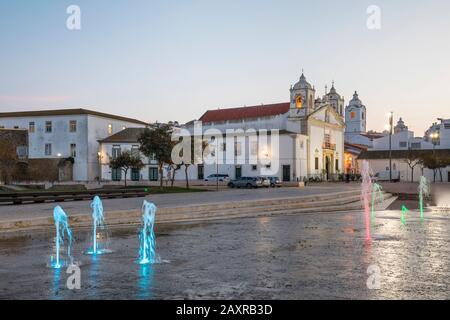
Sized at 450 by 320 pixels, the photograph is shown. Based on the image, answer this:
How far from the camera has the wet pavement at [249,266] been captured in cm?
639

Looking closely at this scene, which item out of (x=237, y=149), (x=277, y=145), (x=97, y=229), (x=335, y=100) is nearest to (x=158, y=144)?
(x=97, y=229)

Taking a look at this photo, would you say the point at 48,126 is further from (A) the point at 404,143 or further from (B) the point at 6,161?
(A) the point at 404,143

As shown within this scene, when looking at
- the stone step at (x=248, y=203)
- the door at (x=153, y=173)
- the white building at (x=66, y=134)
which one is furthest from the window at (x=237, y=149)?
the stone step at (x=248, y=203)

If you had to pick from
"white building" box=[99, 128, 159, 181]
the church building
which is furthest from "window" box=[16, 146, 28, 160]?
the church building

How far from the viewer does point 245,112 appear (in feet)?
A: 234

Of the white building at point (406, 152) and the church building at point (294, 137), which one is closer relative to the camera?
the church building at point (294, 137)

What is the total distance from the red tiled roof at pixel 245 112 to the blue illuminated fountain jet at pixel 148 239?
5131cm

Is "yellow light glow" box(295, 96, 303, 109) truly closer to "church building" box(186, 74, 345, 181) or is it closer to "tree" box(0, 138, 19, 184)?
"church building" box(186, 74, 345, 181)

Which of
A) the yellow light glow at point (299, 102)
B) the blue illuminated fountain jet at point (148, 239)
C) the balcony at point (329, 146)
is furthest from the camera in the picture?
the balcony at point (329, 146)

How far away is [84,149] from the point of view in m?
61.2

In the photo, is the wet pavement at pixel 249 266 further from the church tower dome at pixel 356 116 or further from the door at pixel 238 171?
the church tower dome at pixel 356 116

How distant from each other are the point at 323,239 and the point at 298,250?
178cm

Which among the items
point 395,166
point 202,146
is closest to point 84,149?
point 202,146

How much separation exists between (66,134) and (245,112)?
25.1 meters
